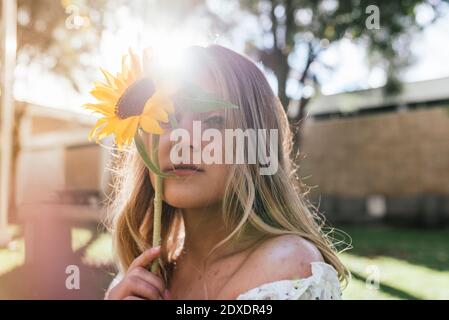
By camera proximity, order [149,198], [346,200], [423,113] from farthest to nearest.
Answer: [346,200]
[423,113]
[149,198]

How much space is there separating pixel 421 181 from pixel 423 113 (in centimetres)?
125

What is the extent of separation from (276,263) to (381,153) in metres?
9.84

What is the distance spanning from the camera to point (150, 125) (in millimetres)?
730

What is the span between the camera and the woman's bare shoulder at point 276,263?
2.84 feet

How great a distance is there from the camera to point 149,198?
1083 millimetres

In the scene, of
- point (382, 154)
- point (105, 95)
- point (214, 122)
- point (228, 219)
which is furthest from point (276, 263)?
point (382, 154)

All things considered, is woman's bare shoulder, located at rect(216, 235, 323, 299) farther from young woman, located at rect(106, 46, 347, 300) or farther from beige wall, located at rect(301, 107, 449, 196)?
beige wall, located at rect(301, 107, 449, 196)

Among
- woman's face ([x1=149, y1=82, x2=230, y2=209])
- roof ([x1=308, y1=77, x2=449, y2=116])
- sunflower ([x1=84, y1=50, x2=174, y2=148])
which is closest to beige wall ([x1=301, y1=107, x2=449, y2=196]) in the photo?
roof ([x1=308, y1=77, x2=449, y2=116])

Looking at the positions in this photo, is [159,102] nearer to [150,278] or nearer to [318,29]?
[150,278]

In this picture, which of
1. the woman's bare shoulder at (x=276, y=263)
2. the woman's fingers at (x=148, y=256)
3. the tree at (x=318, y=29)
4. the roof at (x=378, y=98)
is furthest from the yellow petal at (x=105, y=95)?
the roof at (x=378, y=98)
